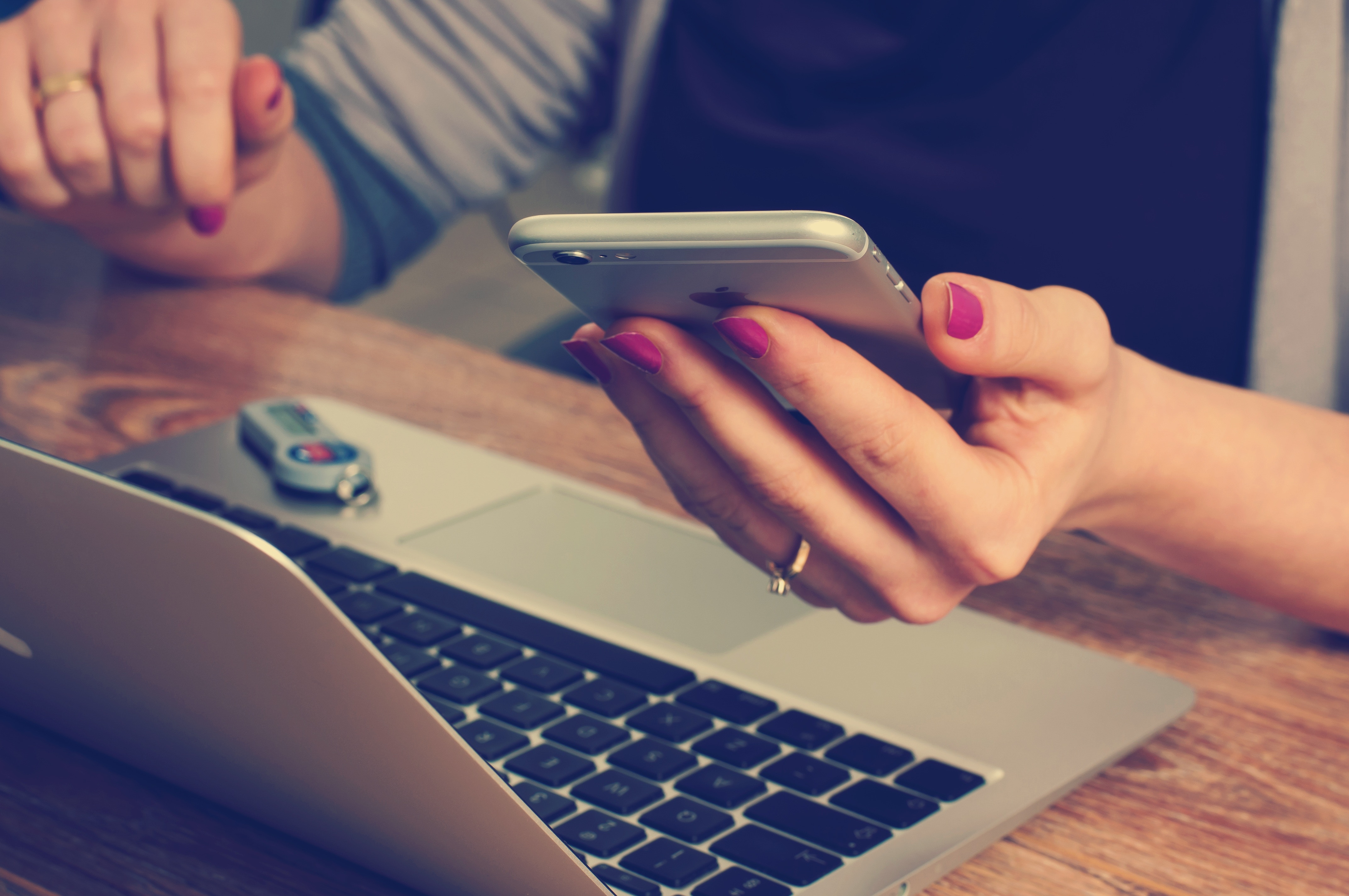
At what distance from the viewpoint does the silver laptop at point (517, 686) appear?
9.4 inches

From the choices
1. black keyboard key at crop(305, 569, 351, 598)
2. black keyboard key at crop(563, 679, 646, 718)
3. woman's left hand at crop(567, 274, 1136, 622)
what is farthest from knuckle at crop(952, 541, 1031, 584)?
black keyboard key at crop(305, 569, 351, 598)

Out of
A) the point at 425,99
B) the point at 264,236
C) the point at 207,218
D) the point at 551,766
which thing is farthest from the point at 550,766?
the point at 425,99

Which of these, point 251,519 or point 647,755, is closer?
point 647,755

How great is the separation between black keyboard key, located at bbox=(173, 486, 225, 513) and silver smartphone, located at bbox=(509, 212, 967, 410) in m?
0.20

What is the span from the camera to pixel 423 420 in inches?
23.8

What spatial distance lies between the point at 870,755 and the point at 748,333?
129 mm

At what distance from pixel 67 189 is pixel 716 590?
0.42 m

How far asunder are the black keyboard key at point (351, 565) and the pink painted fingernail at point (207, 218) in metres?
0.28

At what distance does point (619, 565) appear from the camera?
46 centimetres

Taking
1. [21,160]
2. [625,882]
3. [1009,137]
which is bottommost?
[625,882]

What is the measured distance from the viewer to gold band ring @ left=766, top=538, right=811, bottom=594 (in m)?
0.39

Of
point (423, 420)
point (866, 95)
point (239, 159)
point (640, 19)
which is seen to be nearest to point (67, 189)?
point (239, 159)

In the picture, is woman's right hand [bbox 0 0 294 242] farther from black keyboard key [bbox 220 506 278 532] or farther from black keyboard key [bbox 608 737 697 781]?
black keyboard key [bbox 608 737 697 781]

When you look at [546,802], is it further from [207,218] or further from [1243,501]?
[207,218]
